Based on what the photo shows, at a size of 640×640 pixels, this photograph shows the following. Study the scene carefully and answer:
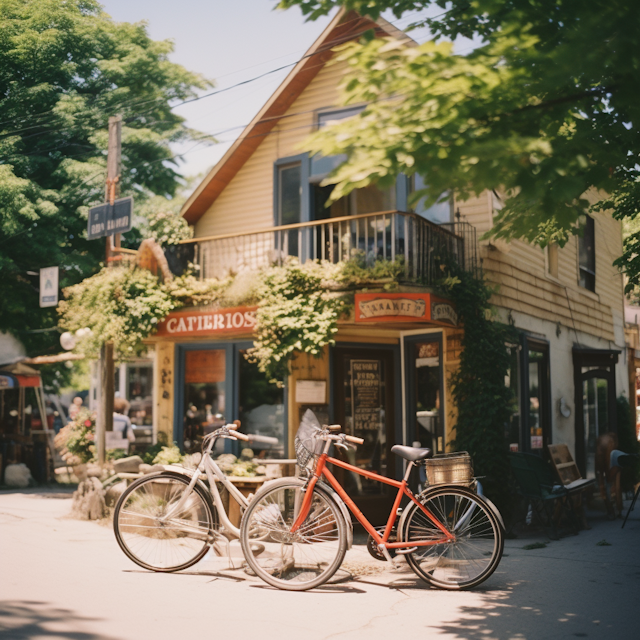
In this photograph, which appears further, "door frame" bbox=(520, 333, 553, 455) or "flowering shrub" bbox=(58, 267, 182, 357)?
"door frame" bbox=(520, 333, 553, 455)

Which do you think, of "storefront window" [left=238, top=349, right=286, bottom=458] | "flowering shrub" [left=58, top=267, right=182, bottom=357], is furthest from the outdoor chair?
"flowering shrub" [left=58, top=267, right=182, bottom=357]

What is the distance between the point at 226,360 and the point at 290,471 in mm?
2404

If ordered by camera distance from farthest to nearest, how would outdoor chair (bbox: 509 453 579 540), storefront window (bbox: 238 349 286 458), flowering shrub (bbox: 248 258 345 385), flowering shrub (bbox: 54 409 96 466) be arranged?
flowering shrub (bbox: 54 409 96 466) → storefront window (bbox: 238 349 286 458) → flowering shrub (bbox: 248 258 345 385) → outdoor chair (bbox: 509 453 579 540)

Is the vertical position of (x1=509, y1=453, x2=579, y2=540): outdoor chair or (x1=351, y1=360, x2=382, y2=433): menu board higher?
(x1=351, y1=360, x2=382, y2=433): menu board

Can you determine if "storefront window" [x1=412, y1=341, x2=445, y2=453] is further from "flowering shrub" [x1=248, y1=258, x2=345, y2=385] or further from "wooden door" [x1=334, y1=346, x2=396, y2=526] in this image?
"flowering shrub" [x1=248, y1=258, x2=345, y2=385]

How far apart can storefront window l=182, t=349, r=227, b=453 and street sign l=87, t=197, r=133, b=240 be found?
2.26 metres

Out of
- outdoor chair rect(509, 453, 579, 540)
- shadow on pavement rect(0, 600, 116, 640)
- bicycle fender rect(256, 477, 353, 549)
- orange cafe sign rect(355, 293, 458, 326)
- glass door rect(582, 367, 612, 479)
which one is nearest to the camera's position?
shadow on pavement rect(0, 600, 116, 640)

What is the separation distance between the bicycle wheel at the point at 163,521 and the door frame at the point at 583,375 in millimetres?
9917

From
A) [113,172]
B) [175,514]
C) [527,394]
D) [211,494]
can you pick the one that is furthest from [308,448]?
[113,172]

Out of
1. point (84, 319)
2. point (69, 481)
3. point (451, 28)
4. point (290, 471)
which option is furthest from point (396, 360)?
point (69, 481)

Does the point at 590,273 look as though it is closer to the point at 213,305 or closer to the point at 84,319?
the point at 213,305

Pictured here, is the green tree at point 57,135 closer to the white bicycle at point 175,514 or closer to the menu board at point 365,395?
the menu board at point 365,395

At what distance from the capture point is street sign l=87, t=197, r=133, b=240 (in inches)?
444

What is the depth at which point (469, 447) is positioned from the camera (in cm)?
1010
